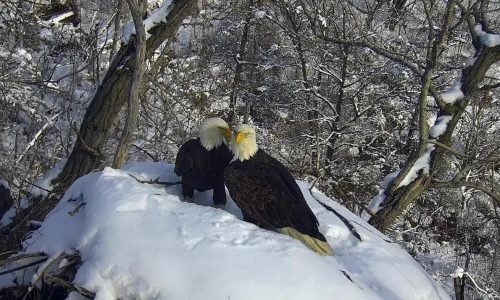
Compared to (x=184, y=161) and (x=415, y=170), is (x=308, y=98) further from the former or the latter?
(x=184, y=161)

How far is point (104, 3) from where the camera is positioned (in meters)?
13.5

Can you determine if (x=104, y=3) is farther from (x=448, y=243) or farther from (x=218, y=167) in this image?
(x=218, y=167)

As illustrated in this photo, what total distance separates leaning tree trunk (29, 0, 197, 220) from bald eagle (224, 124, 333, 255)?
1940 millimetres

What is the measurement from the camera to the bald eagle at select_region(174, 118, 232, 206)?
324 centimetres

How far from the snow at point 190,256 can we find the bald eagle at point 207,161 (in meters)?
0.51

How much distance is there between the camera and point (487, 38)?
5.20 metres

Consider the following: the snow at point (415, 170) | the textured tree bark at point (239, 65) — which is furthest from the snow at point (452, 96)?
the textured tree bark at point (239, 65)

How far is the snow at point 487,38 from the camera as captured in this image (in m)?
5.09

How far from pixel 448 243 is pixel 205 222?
10.2 metres

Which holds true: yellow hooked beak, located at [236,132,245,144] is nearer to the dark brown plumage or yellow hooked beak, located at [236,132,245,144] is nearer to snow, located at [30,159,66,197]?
the dark brown plumage

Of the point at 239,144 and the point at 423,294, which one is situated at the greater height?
the point at 239,144

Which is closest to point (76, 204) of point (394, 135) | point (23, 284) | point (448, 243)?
point (23, 284)

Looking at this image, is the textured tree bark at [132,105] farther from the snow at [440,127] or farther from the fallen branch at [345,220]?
the snow at [440,127]

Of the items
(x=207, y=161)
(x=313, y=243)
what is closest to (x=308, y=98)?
(x=207, y=161)
